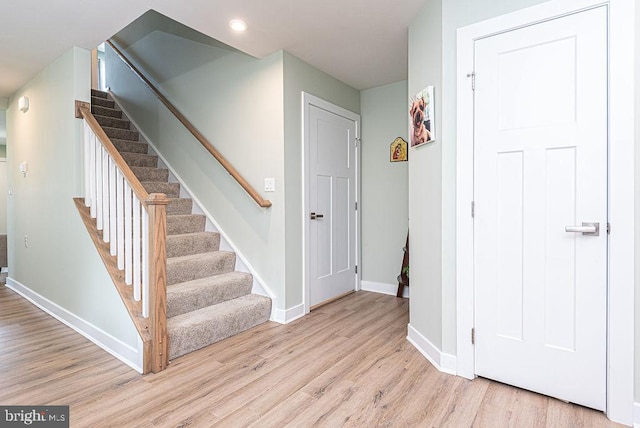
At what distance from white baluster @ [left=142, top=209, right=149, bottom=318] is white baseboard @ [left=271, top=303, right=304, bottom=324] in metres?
1.14

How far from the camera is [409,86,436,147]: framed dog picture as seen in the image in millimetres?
2223

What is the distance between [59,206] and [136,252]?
1.48 metres

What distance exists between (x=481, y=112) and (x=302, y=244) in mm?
1867

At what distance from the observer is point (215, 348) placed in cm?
250

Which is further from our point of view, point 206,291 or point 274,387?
point 206,291

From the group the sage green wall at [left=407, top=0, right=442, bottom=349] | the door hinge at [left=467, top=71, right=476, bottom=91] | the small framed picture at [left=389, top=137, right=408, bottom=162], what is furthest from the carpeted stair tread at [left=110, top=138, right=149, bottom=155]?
the door hinge at [left=467, top=71, right=476, bottom=91]

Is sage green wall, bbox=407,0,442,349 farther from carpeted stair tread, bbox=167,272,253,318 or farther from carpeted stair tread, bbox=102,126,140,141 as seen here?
carpeted stair tread, bbox=102,126,140,141

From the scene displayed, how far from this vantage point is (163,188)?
373 cm

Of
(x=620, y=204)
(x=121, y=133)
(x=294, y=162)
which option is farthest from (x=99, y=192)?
(x=620, y=204)

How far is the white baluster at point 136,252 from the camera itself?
2.22 meters

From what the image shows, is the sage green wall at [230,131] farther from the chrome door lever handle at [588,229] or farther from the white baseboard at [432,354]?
the chrome door lever handle at [588,229]

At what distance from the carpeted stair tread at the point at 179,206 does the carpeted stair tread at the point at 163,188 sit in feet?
0.72

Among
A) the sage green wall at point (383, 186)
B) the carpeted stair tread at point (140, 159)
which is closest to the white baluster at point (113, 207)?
the carpeted stair tread at point (140, 159)

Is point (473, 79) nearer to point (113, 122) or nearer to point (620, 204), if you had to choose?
point (620, 204)
